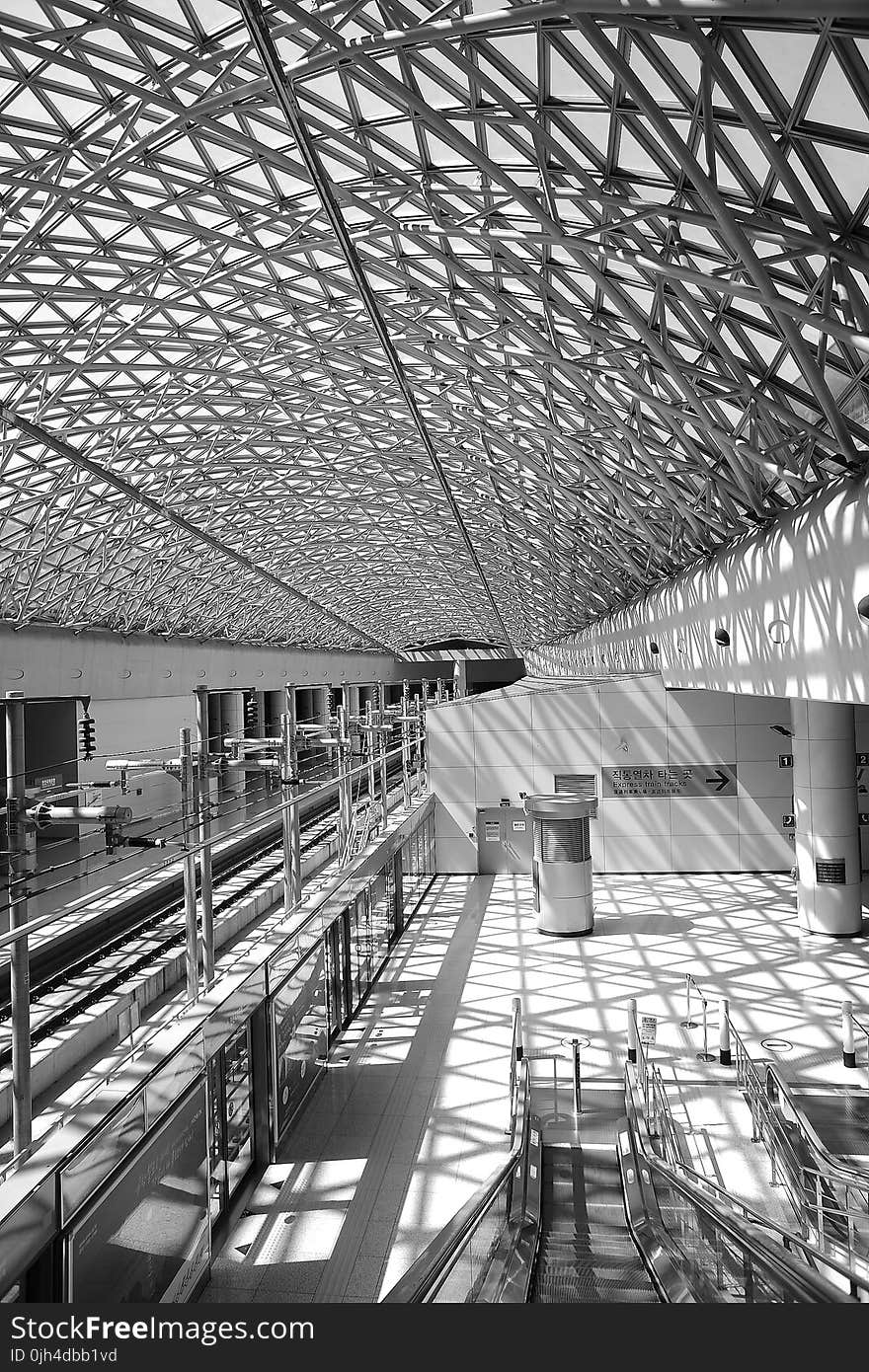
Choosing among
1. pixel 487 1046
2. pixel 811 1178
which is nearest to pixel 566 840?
pixel 487 1046

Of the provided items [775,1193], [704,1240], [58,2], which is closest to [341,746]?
[775,1193]

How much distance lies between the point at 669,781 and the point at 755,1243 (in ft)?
75.5

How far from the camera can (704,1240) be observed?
7.78 m

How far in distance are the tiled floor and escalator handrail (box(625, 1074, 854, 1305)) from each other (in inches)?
88.6

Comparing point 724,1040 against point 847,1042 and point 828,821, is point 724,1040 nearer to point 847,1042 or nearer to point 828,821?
point 847,1042

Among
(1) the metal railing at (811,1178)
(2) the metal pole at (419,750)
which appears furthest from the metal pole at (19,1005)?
(2) the metal pole at (419,750)

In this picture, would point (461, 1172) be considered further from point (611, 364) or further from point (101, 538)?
point (101, 538)

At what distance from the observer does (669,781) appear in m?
28.7

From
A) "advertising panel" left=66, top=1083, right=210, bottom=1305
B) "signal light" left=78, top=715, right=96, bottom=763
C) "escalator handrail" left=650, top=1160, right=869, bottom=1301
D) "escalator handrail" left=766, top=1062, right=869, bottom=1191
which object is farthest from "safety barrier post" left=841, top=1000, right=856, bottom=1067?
"signal light" left=78, top=715, right=96, bottom=763

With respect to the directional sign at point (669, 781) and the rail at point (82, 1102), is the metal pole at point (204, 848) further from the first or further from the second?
the directional sign at point (669, 781)

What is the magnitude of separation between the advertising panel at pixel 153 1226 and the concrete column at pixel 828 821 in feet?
58.1

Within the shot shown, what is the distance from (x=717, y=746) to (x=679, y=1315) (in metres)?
25.6

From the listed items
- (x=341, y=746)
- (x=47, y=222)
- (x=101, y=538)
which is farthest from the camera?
(x=101, y=538)

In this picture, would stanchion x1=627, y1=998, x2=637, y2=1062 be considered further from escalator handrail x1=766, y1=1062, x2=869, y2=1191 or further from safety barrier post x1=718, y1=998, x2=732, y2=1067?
escalator handrail x1=766, y1=1062, x2=869, y2=1191
